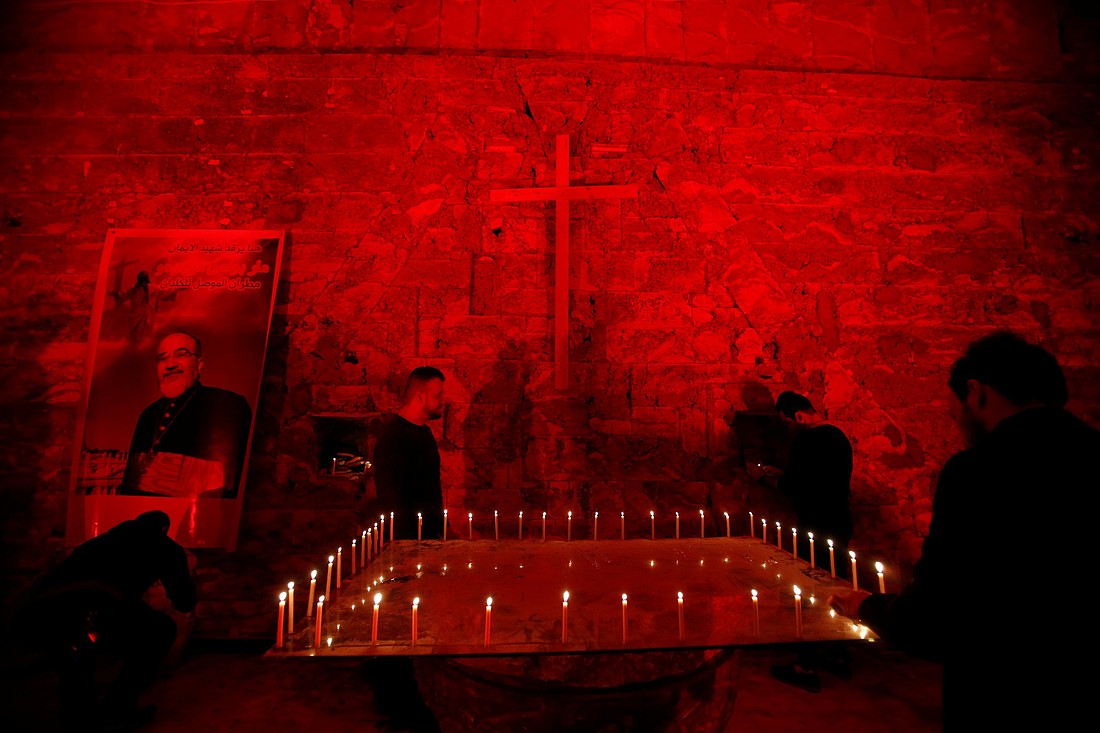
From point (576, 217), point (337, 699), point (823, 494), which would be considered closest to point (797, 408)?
point (823, 494)

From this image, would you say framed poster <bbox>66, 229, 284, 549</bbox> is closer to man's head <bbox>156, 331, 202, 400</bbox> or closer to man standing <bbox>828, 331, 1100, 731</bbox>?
man's head <bbox>156, 331, 202, 400</bbox>

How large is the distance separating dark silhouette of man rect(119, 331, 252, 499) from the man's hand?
3533 mm

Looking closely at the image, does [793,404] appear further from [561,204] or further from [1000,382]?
[561,204]

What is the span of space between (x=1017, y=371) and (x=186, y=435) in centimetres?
430

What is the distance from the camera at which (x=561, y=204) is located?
12.5ft

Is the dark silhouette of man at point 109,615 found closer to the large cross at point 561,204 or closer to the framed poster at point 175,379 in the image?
the framed poster at point 175,379

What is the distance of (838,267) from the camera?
13.1ft

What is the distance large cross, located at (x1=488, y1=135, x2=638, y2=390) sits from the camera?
3680 millimetres

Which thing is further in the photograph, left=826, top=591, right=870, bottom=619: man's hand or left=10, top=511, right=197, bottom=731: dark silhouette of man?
left=10, top=511, right=197, bottom=731: dark silhouette of man

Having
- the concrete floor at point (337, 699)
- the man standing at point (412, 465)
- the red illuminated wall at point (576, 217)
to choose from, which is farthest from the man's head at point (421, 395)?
the concrete floor at point (337, 699)

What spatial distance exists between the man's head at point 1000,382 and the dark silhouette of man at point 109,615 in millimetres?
3167

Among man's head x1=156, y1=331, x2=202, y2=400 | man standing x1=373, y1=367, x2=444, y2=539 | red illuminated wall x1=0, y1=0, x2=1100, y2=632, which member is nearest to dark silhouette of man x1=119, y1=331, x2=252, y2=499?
man's head x1=156, y1=331, x2=202, y2=400

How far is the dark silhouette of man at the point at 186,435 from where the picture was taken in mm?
3498

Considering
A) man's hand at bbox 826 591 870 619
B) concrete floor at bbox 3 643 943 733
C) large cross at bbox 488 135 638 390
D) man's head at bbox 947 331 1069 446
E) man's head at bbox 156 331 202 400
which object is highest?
large cross at bbox 488 135 638 390
